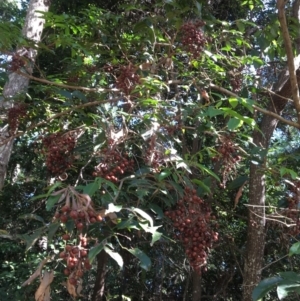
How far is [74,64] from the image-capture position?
2795 millimetres

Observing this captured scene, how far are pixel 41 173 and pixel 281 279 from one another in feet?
12.1

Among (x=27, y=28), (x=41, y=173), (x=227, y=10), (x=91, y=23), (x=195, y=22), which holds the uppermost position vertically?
(x=227, y=10)

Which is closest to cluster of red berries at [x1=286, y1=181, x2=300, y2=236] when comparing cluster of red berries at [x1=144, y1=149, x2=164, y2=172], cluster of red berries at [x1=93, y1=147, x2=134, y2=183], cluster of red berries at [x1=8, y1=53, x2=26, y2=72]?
cluster of red berries at [x1=144, y1=149, x2=164, y2=172]

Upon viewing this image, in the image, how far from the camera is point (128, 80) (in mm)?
2137

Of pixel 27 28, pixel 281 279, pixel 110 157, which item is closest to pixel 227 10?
pixel 27 28

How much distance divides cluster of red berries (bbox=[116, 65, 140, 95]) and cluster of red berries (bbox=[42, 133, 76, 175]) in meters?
0.36

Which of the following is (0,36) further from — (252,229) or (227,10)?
(227,10)

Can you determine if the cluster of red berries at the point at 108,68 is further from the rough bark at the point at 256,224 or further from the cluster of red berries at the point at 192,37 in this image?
the rough bark at the point at 256,224

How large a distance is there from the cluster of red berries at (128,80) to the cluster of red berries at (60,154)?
363 mm

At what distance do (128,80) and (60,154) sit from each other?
50 centimetres

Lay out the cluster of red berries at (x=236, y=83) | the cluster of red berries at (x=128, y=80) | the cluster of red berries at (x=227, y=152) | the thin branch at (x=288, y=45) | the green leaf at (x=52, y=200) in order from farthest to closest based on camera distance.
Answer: the cluster of red berries at (x=236, y=83), the cluster of red berries at (x=128, y=80), the cluster of red berries at (x=227, y=152), the thin branch at (x=288, y=45), the green leaf at (x=52, y=200)

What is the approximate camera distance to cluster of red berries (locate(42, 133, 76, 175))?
6.70 feet

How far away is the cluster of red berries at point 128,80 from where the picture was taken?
2121 millimetres

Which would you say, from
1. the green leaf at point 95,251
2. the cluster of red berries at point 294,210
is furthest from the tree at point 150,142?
the cluster of red berries at point 294,210
